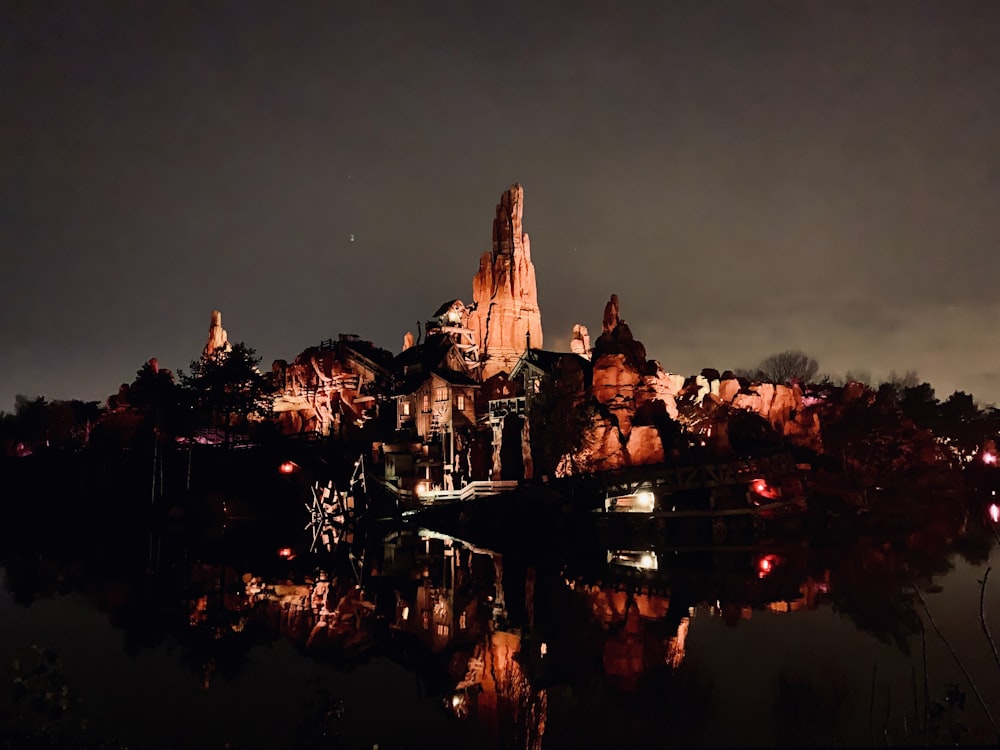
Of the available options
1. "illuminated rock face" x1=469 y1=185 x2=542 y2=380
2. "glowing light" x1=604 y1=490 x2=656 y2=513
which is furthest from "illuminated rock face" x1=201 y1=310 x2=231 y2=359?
"glowing light" x1=604 y1=490 x2=656 y2=513

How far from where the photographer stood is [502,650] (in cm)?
1647

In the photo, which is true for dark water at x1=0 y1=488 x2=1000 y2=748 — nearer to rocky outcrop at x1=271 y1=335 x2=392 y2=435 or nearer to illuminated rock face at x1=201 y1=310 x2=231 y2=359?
rocky outcrop at x1=271 y1=335 x2=392 y2=435

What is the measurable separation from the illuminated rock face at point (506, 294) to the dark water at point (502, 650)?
5940 cm

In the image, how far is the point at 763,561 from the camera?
97.4ft

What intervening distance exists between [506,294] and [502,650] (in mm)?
79016

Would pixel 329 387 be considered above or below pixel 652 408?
above

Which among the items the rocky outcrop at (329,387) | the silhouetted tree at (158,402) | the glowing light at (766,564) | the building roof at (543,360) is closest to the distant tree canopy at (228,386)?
the silhouetted tree at (158,402)

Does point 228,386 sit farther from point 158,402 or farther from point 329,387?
point 329,387

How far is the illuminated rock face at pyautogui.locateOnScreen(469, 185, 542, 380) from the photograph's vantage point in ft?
299

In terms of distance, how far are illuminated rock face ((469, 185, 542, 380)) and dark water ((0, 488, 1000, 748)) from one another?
195ft

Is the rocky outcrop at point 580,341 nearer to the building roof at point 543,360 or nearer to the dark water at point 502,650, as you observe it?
the building roof at point 543,360

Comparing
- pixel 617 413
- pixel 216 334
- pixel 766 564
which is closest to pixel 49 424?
pixel 216 334

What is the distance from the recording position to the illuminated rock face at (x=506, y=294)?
9112 cm

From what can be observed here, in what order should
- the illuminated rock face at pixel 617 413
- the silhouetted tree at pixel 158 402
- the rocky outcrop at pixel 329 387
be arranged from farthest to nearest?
the rocky outcrop at pixel 329 387
the silhouetted tree at pixel 158 402
the illuminated rock face at pixel 617 413
